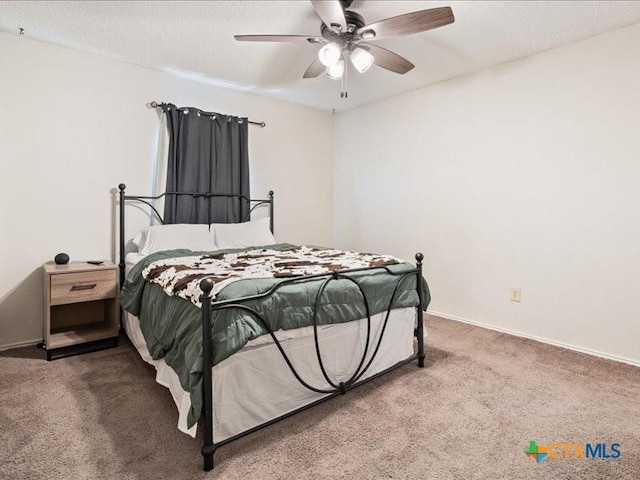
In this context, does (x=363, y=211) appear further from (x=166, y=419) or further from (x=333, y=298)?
(x=166, y=419)

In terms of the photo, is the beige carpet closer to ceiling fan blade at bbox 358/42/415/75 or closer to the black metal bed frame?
the black metal bed frame

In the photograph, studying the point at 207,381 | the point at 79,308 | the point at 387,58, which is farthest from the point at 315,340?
the point at 79,308

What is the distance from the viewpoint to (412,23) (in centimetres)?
197

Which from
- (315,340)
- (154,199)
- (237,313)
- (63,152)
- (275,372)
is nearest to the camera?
(237,313)

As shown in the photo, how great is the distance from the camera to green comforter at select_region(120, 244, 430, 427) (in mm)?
1536

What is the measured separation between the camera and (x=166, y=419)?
184 centimetres

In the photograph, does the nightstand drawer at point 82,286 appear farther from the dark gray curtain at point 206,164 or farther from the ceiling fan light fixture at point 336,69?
the ceiling fan light fixture at point 336,69

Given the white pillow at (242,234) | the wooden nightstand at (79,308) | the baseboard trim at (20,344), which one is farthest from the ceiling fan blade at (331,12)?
the baseboard trim at (20,344)

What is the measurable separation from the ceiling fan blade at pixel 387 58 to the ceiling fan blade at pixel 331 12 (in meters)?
0.34

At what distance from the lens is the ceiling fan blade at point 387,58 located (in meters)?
2.34

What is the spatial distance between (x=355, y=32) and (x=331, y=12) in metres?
0.33

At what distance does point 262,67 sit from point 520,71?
222 centimetres

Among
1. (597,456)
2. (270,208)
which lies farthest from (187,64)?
(597,456)

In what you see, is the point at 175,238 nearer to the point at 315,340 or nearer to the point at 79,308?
the point at 79,308
